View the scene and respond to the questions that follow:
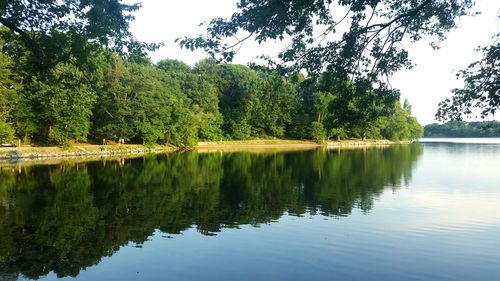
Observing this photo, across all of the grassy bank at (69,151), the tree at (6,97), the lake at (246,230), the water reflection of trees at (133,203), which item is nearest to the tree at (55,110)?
the tree at (6,97)

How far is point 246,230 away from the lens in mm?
15258

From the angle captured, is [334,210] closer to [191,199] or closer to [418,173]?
[191,199]

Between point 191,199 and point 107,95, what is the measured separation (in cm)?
4572

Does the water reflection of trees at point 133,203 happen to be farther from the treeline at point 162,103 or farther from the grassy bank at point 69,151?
the grassy bank at point 69,151

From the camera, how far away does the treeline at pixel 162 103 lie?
10302 millimetres

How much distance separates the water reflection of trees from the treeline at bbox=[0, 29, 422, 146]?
18.4 ft

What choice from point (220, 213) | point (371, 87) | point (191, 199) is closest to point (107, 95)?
point (191, 199)

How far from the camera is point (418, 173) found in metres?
34.9

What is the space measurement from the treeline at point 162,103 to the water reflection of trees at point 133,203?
562 centimetres

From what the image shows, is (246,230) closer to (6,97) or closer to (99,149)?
(6,97)

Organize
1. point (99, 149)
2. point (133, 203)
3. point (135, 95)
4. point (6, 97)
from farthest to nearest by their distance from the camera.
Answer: point (135, 95) < point (99, 149) < point (6, 97) < point (133, 203)

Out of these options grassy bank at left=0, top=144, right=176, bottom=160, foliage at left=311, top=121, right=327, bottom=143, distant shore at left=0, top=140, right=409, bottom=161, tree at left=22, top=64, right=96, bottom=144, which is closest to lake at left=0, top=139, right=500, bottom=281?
grassy bank at left=0, top=144, right=176, bottom=160

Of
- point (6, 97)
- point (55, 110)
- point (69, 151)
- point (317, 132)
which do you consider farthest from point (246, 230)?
point (317, 132)

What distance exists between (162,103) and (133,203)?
1959 inches
